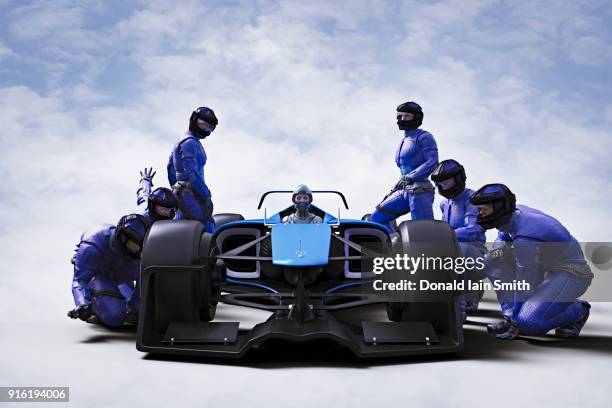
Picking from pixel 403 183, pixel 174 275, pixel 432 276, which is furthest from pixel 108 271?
pixel 403 183

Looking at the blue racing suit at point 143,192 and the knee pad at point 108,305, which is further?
the blue racing suit at point 143,192

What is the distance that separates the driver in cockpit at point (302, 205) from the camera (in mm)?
6598

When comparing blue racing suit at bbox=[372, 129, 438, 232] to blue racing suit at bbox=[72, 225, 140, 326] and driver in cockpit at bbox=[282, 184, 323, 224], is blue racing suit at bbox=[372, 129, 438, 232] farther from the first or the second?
blue racing suit at bbox=[72, 225, 140, 326]

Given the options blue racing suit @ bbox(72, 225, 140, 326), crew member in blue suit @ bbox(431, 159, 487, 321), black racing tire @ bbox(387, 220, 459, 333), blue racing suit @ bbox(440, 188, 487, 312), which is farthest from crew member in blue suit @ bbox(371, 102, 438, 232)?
blue racing suit @ bbox(72, 225, 140, 326)

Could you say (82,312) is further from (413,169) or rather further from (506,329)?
(413,169)

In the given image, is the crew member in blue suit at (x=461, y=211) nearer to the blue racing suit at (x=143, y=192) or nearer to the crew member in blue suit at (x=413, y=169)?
the crew member in blue suit at (x=413, y=169)

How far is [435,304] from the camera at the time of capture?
5.02 meters

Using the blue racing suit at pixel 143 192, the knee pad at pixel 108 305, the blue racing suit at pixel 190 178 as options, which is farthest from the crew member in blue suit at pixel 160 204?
the blue racing suit at pixel 190 178

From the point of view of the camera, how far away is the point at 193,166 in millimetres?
8969

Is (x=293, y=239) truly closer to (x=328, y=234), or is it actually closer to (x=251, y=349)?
(x=328, y=234)

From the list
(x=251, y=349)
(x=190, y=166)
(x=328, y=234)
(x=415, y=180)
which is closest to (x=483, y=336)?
(x=328, y=234)

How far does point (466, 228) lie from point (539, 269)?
4.73ft

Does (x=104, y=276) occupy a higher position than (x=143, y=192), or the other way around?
(x=143, y=192)

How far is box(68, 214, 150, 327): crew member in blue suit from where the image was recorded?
5.94 metres
